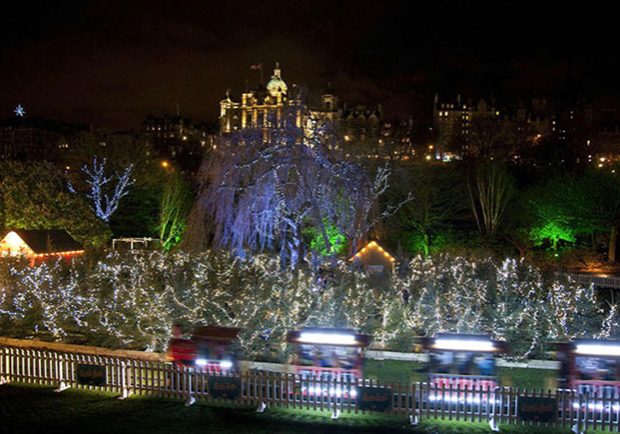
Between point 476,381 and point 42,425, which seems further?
→ point 476,381

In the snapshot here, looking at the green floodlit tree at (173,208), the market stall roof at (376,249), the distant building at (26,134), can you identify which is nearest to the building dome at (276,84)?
the distant building at (26,134)

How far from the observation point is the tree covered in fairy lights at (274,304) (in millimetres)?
15312

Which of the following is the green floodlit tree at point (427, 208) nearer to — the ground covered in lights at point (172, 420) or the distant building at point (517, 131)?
the distant building at point (517, 131)

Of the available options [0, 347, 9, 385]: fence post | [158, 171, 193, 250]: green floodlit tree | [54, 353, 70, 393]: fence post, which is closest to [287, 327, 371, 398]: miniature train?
[54, 353, 70, 393]: fence post

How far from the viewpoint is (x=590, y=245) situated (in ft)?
134

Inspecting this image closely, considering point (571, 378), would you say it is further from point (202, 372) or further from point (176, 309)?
point (176, 309)

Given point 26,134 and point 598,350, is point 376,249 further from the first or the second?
point 26,134

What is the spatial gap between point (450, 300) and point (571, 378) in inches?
208

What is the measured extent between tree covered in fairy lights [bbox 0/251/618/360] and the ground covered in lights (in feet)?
10.4

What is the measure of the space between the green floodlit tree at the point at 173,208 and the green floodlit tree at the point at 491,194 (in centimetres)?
2206

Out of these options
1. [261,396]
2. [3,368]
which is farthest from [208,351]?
[3,368]

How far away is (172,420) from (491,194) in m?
35.8

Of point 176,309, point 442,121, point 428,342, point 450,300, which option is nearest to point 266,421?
point 428,342

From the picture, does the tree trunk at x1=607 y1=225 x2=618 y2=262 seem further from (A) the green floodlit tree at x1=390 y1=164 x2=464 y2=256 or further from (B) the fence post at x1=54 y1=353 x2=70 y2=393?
(B) the fence post at x1=54 y1=353 x2=70 y2=393
